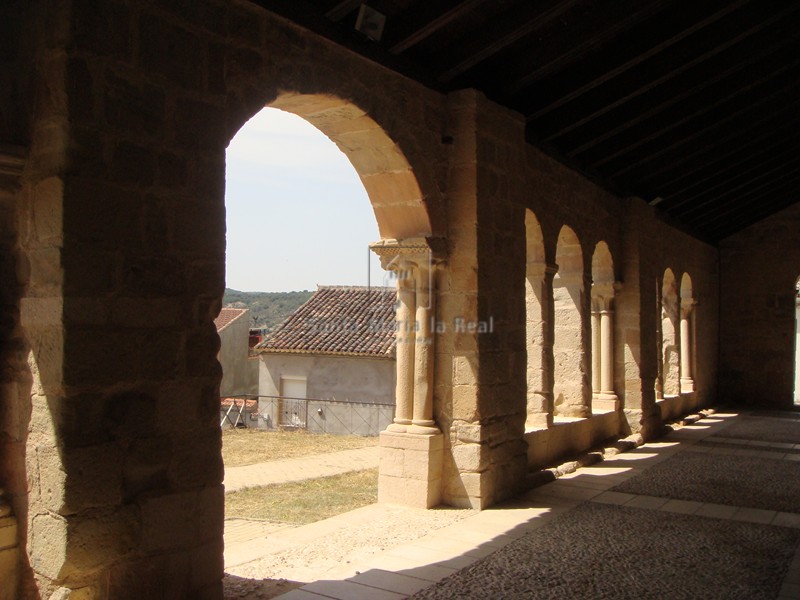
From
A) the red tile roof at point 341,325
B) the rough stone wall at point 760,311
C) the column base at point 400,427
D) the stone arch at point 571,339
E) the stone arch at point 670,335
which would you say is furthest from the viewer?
the red tile roof at point 341,325

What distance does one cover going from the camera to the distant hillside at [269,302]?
152 feet

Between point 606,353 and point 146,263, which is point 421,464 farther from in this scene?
point 606,353

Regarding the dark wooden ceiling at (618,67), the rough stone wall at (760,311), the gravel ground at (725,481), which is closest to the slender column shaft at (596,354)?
the gravel ground at (725,481)

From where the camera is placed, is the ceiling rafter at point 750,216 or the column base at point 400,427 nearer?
the column base at point 400,427

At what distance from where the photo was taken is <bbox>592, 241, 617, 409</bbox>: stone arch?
8.30m

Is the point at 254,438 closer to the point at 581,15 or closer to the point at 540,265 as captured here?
the point at 540,265

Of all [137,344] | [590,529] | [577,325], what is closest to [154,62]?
[137,344]

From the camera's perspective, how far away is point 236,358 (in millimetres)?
23812

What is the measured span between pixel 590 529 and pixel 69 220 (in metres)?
3.33

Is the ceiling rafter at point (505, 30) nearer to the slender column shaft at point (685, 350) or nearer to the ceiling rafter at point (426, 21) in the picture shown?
the ceiling rafter at point (426, 21)

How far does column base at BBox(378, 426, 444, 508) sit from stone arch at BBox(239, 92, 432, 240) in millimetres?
1326

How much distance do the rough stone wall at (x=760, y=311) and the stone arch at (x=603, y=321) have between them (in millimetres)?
6221

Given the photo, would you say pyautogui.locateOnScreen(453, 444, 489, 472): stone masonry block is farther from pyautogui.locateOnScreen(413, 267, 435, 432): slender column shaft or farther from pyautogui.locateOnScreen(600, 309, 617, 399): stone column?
pyautogui.locateOnScreen(600, 309, 617, 399): stone column

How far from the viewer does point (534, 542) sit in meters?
4.10
